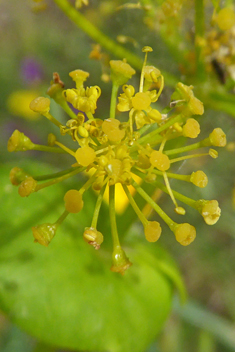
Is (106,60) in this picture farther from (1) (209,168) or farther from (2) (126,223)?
(1) (209,168)

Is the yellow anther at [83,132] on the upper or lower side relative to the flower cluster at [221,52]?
lower

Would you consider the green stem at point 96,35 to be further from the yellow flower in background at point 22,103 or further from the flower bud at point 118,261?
the yellow flower in background at point 22,103

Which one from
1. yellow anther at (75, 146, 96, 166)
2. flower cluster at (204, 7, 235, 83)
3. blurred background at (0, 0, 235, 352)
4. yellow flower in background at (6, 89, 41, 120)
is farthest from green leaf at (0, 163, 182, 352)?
yellow flower in background at (6, 89, 41, 120)

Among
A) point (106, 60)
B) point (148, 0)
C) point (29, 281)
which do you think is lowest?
point (29, 281)

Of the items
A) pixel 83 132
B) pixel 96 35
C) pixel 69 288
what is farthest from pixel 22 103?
pixel 83 132

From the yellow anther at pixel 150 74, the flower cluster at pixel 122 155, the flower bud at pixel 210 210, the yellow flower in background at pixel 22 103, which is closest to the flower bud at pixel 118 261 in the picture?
the flower cluster at pixel 122 155

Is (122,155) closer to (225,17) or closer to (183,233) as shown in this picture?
(183,233)

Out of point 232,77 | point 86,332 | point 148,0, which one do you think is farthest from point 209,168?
point 86,332
